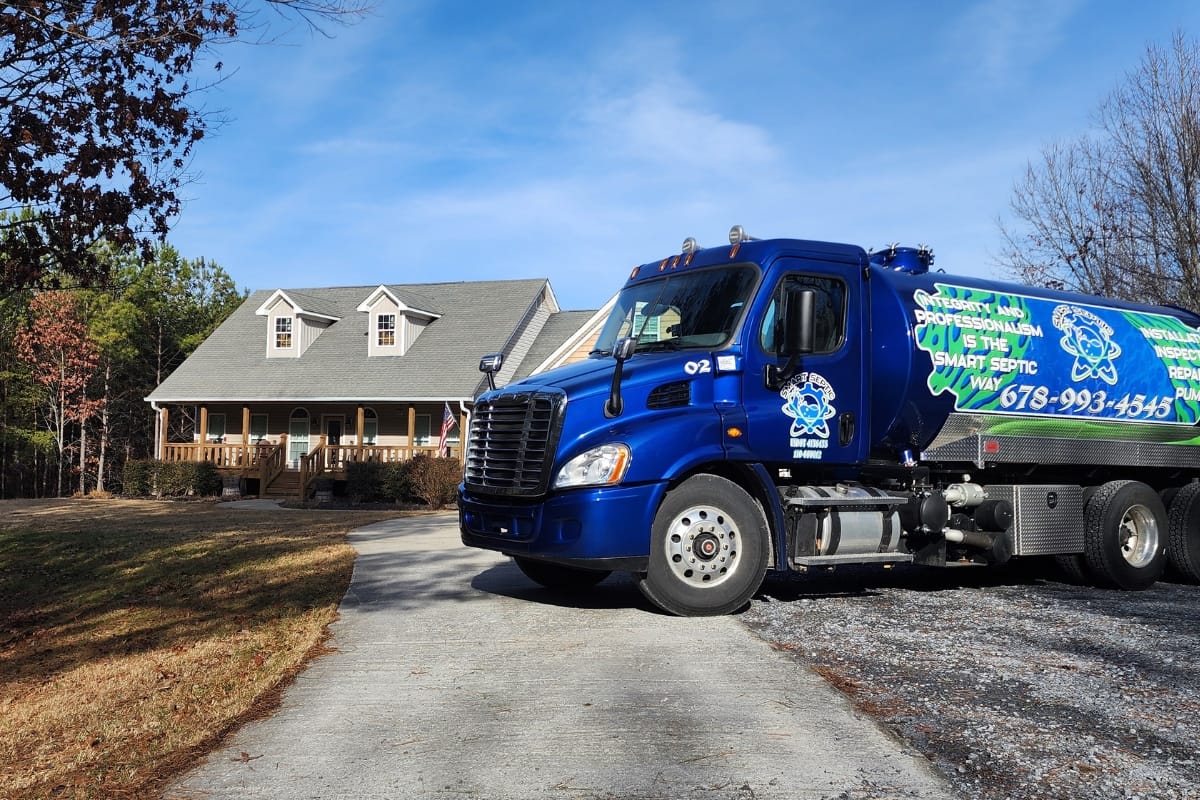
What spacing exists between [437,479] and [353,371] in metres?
8.81

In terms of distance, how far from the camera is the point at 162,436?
32.6 meters

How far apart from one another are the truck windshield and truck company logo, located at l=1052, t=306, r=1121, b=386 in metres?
3.90

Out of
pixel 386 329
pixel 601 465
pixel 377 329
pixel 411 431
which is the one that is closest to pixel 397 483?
pixel 411 431

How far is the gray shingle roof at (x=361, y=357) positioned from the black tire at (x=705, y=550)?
20782 mm

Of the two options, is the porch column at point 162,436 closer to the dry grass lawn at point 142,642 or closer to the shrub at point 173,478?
the shrub at point 173,478

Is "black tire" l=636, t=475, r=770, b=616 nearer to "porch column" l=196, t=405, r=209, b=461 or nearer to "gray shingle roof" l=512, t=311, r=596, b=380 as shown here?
"gray shingle roof" l=512, t=311, r=596, b=380

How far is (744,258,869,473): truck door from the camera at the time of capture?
7.95 metres

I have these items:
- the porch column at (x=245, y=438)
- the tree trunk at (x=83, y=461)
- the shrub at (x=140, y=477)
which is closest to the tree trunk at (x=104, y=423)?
the tree trunk at (x=83, y=461)

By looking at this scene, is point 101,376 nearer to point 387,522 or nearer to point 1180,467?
point 387,522

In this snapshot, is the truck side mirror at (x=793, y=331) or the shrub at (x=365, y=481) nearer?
the truck side mirror at (x=793, y=331)

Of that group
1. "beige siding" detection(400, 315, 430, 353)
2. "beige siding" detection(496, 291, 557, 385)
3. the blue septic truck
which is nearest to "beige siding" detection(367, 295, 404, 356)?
"beige siding" detection(400, 315, 430, 353)

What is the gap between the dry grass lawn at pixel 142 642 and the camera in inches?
187

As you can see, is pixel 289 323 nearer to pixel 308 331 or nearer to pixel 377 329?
pixel 308 331

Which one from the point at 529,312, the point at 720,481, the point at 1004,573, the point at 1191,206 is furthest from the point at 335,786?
the point at 529,312
